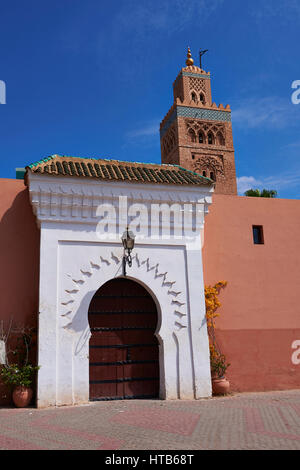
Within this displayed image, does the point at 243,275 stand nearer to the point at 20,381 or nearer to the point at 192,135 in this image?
the point at 20,381

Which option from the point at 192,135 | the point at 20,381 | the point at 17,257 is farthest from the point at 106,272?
the point at 192,135

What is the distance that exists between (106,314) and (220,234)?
3.41m

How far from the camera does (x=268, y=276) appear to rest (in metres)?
10.8

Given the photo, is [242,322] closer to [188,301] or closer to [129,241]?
[188,301]

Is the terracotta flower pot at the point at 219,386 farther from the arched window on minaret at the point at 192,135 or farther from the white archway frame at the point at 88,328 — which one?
the arched window on minaret at the point at 192,135

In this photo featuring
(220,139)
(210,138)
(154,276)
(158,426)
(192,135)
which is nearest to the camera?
(158,426)

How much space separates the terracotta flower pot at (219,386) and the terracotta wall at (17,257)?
3.92 m

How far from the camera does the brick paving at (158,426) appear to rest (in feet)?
17.2

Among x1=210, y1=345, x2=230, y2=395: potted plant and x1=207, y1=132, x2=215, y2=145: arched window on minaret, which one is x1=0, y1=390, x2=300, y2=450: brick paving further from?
x1=207, y1=132, x2=215, y2=145: arched window on minaret

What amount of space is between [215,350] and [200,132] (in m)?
31.4

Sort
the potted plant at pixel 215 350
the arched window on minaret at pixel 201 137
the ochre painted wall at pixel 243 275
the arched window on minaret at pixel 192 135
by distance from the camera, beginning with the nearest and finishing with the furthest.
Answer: the ochre painted wall at pixel 243 275, the potted plant at pixel 215 350, the arched window on minaret at pixel 192 135, the arched window on minaret at pixel 201 137

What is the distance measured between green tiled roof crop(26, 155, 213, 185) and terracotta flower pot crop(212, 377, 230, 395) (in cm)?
419

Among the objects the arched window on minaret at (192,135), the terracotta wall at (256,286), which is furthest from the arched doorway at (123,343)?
the arched window on minaret at (192,135)

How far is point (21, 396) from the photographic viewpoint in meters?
8.11
